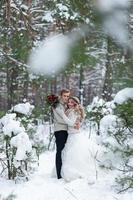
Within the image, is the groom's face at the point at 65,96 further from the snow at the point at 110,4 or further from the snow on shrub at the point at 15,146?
the snow at the point at 110,4

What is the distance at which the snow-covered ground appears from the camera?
705 centimetres

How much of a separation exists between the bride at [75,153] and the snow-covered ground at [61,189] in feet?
0.82

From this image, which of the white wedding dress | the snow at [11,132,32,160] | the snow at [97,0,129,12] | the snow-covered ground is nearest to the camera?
the snow at [97,0,129,12]

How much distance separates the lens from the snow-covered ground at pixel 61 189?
7.05 m

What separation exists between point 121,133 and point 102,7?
493 centimetres

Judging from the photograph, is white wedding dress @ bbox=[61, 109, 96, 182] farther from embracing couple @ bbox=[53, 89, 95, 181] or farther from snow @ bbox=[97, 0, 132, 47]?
snow @ bbox=[97, 0, 132, 47]

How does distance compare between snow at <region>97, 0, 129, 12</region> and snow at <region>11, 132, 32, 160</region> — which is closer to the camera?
snow at <region>97, 0, 129, 12</region>

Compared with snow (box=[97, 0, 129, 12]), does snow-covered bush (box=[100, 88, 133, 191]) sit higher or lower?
lower

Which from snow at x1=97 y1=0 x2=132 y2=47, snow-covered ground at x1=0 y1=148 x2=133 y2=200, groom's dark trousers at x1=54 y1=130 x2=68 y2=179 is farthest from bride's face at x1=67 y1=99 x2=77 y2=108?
snow at x1=97 y1=0 x2=132 y2=47

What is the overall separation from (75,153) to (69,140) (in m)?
0.31

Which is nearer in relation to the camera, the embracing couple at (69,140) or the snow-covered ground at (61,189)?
the snow-covered ground at (61,189)

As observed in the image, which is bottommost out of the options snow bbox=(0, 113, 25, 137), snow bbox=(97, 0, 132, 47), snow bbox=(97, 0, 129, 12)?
snow bbox=(0, 113, 25, 137)

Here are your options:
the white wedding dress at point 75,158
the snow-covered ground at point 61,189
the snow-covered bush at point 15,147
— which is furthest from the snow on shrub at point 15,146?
the white wedding dress at point 75,158

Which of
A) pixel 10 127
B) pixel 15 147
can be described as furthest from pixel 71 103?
pixel 15 147
